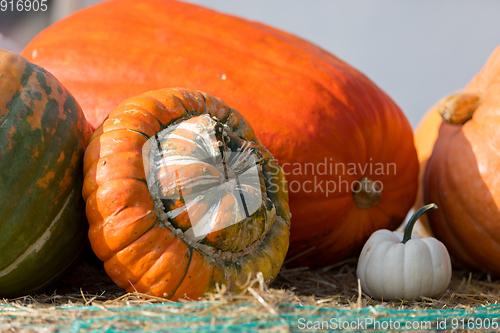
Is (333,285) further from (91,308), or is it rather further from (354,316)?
(91,308)

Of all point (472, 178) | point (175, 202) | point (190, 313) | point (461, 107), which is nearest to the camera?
point (190, 313)

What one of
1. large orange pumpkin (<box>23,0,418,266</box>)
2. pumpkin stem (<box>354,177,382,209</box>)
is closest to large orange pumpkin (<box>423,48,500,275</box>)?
large orange pumpkin (<box>23,0,418,266</box>)

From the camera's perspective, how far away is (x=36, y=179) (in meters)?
1.28

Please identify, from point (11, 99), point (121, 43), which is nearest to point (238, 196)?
point (11, 99)

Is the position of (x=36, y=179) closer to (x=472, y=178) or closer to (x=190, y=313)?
(x=190, y=313)

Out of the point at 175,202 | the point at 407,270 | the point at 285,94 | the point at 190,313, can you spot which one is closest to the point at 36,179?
the point at 175,202

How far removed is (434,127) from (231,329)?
7.57 feet

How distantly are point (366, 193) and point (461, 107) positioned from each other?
64 cm

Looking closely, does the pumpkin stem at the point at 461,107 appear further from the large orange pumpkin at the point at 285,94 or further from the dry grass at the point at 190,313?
the dry grass at the point at 190,313

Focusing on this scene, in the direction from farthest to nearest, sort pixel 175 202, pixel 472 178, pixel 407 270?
pixel 472 178, pixel 407 270, pixel 175 202

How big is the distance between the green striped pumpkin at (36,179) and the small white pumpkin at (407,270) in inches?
41.0

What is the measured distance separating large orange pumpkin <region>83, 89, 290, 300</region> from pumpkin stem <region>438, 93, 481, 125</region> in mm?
1111

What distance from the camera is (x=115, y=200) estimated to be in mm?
1192

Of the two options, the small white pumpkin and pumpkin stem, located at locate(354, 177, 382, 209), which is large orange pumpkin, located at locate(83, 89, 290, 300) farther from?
pumpkin stem, located at locate(354, 177, 382, 209)
